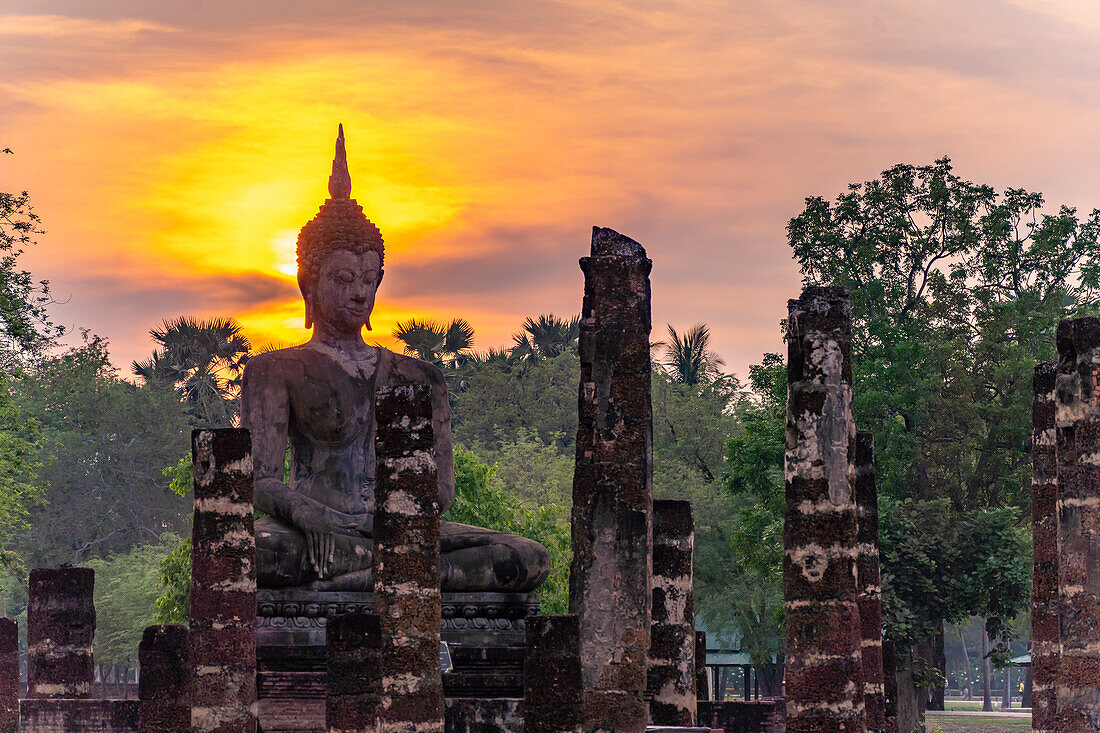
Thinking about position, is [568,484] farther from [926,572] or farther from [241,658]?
[241,658]

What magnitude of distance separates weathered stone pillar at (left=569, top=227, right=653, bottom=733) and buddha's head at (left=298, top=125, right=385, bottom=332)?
4474mm

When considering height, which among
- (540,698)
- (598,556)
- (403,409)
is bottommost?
(540,698)

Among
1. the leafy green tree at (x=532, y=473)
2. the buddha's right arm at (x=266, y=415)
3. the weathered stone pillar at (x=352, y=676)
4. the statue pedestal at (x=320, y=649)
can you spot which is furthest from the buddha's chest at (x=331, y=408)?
the leafy green tree at (x=532, y=473)

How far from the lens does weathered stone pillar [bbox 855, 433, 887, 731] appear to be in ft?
73.7

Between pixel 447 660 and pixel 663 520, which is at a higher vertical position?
pixel 663 520

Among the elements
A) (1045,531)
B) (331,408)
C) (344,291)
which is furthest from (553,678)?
(1045,531)

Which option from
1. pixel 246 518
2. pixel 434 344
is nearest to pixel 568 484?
pixel 434 344

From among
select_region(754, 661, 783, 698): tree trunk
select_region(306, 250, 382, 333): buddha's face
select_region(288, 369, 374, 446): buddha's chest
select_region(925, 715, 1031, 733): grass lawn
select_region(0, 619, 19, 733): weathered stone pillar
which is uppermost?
select_region(306, 250, 382, 333): buddha's face

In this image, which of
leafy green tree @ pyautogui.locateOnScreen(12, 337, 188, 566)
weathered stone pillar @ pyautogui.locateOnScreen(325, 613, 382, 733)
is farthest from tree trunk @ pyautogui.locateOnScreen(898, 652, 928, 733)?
leafy green tree @ pyautogui.locateOnScreen(12, 337, 188, 566)

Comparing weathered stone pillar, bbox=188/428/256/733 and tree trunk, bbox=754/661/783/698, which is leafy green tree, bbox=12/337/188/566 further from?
weathered stone pillar, bbox=188/428/256/733

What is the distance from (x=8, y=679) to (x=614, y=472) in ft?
29.8

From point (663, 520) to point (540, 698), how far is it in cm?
701

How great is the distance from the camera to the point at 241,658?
1880 centimetres

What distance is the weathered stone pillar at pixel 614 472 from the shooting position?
18.6 meters
